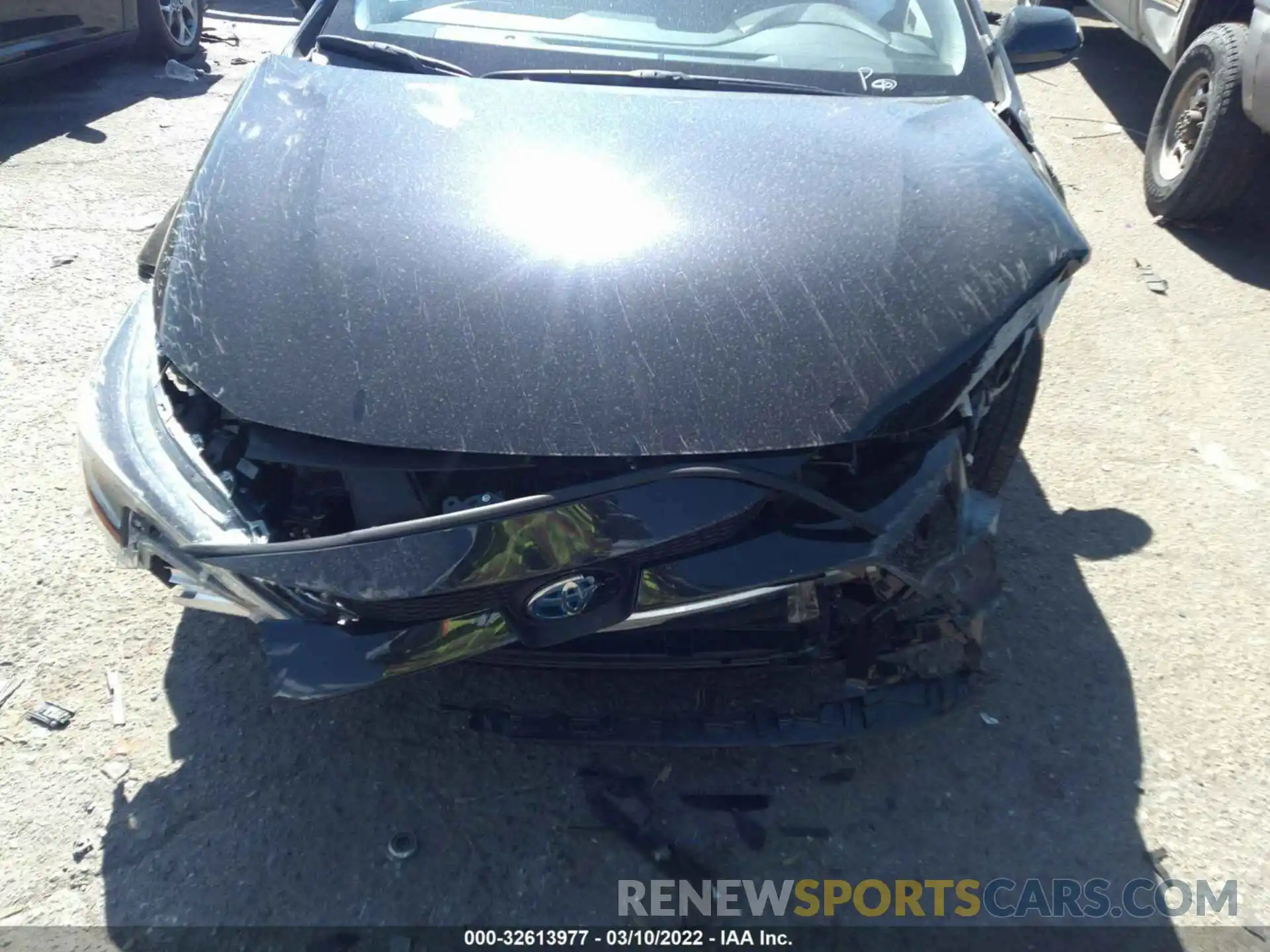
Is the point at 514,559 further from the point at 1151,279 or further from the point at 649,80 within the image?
the point at 1151,279

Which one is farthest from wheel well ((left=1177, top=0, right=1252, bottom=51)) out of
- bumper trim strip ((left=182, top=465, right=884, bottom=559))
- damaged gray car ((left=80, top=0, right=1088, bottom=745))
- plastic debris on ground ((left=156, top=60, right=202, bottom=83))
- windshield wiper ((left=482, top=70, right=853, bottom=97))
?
plastic debris on ground ((left=156, top=60, right=202, bottom=83))

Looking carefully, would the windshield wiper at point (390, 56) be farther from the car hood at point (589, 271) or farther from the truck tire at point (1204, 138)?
the truck tire at point (1204, 138)

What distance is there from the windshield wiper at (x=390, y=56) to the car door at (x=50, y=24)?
13.3 feet

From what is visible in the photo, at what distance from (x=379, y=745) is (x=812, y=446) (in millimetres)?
1244

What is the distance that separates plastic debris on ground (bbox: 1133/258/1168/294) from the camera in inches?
175

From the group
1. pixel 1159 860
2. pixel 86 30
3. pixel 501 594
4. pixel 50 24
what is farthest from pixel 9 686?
pixel 86 30

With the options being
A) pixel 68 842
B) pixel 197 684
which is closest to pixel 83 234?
pixel 197 684

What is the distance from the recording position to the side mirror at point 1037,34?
310 cm

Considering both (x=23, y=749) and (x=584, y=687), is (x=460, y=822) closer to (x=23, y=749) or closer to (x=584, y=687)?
(x=584, y=687)

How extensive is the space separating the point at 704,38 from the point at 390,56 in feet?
2.81

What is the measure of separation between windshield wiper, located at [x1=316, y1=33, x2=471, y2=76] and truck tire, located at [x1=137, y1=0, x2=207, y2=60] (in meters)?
5.18

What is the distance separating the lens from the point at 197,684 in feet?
7.86

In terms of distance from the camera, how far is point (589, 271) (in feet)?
6.20

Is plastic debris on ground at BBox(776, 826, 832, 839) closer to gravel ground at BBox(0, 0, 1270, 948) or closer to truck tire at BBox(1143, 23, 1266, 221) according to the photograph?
gravel ground at BBox(0, 0, 1270, 948)
